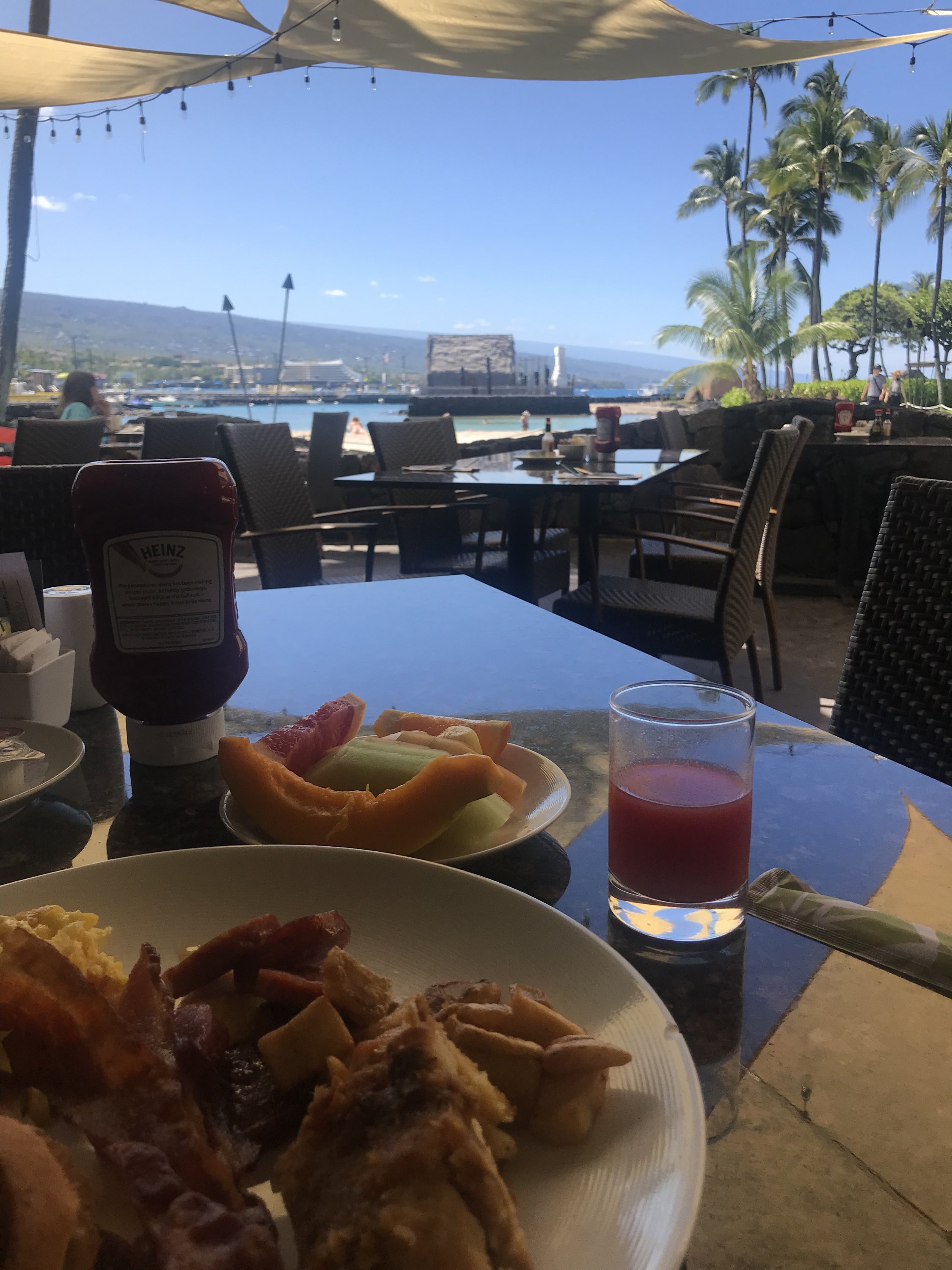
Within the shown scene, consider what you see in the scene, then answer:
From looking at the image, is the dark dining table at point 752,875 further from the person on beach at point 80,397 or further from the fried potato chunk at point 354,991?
the person on beach at point 80,397

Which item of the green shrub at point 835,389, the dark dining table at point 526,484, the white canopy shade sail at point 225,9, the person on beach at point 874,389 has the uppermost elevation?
the white canopy shade sail at point 225,9

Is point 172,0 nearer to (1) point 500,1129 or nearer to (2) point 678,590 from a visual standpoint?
(2) point 678,590

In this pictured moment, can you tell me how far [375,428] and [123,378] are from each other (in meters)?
37.9

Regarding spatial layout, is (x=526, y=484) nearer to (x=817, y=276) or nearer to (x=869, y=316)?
(x=817, y=276)

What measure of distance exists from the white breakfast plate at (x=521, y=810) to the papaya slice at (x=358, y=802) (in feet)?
0.04

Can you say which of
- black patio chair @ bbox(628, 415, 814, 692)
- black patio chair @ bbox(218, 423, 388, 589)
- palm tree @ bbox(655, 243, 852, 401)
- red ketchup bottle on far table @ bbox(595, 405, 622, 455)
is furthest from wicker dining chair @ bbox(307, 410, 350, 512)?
palm tree @ bbox(655, 243, 852, 401)

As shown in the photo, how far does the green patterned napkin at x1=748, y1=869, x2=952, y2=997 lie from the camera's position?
1.68 ft

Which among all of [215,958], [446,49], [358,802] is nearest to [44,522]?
[358,802]

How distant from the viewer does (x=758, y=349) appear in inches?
915

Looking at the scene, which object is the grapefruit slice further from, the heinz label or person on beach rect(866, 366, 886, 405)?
person on beach rect(866, 366, 886, 405)

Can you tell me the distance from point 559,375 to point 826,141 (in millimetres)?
10561

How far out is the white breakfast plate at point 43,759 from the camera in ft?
2.36

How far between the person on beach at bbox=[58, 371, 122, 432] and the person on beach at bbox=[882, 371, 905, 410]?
7049 mm

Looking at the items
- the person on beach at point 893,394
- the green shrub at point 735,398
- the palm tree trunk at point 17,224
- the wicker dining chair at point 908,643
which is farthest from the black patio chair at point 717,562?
the green shrub at point 735,398
